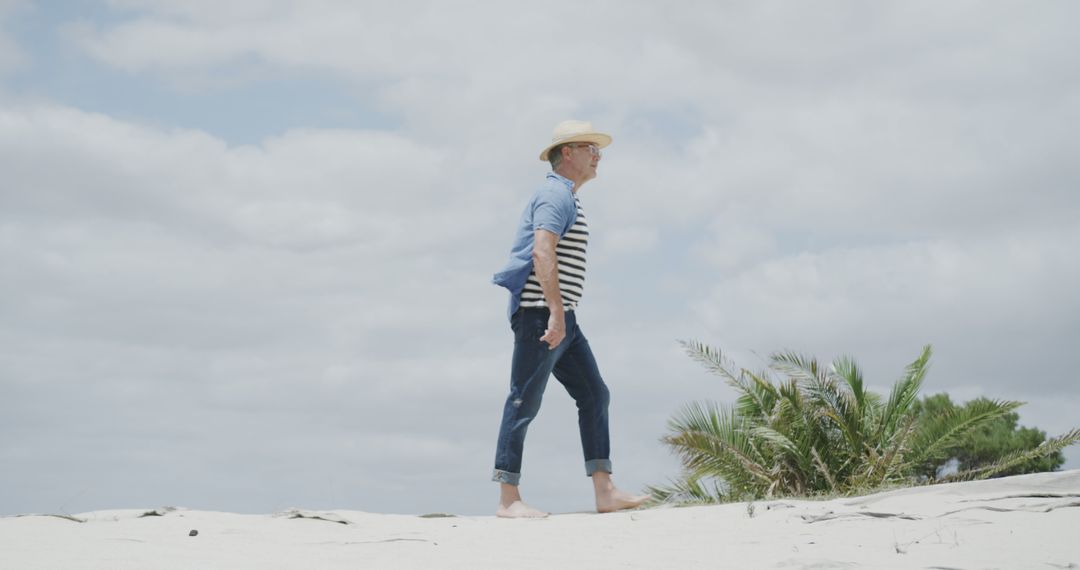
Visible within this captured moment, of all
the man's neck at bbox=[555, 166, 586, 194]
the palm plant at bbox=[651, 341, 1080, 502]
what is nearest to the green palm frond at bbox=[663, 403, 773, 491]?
the palm plant at bbox=[651, 341, 1080, 502]

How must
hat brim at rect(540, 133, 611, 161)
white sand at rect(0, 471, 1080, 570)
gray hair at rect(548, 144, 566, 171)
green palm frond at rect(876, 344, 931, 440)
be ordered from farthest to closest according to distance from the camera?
green palm frond at rect(876, 344, 931, 440) < gray hair at rect(548, 144, 566, 171) < hat brim at rect(540, 133, 611, 161) < white sand at rect(0, 471, 1080, 570)

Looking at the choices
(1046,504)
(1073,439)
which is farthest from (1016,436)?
(1046,504)

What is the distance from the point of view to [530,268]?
22.8ft

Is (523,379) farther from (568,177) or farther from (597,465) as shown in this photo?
(568,177)

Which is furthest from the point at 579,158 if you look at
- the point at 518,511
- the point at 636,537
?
the point at 636,537

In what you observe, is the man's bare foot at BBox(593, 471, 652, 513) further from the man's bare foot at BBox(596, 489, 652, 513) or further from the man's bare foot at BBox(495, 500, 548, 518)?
the man's bare foot at BBox(495, 500, 548, 518)

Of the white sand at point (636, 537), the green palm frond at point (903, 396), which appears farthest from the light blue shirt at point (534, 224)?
the green palm frond at point (903, 396)

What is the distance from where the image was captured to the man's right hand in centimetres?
678

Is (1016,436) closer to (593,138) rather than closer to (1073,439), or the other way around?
(1073,439)

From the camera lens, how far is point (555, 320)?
22.2ft

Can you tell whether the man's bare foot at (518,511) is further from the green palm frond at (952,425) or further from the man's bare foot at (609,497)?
the green palm frond at (952,425)

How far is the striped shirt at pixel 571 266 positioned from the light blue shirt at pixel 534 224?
0.05m

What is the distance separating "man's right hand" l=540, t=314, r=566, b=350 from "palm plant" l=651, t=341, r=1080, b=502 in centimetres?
379

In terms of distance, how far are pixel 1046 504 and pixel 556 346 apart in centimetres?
309
